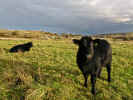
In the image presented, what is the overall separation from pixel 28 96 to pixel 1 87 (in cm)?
145

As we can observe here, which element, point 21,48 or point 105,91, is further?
point 21,48

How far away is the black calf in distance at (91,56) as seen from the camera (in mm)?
3727

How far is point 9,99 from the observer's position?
386cm

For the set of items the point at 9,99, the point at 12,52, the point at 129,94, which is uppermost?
the point at 12,52

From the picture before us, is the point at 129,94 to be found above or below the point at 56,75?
below

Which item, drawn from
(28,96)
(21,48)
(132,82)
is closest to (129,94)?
(132,82)

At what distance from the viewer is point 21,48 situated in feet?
40.0

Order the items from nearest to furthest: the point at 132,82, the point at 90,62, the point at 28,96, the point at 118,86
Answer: the point at 28,96, the point at 90,62, the point at 118,86, the point at 132,82

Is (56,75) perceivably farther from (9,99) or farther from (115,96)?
(115,96)

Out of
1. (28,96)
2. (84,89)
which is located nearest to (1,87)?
(28,96)

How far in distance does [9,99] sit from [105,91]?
3.74 metres

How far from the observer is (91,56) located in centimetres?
386

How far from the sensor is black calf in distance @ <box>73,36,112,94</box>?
3.73m

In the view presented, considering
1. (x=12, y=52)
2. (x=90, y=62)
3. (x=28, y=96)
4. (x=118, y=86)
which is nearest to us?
(x=28, y=96)
